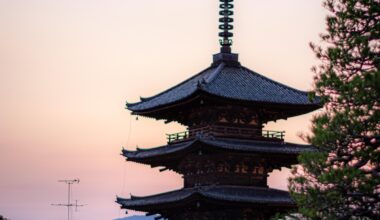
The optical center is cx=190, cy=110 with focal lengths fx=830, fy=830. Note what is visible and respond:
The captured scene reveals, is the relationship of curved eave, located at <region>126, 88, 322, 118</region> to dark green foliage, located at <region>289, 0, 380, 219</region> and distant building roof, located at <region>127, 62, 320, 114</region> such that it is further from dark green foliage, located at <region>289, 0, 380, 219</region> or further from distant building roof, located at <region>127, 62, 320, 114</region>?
dark green foliage, located at <region>289, 0, 380, 219</region>

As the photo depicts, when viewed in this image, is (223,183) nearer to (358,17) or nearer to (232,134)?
(232,134)

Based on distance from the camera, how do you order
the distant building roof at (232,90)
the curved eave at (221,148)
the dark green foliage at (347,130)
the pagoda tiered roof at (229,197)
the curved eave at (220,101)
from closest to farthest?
the dark green foliage at (347,130)
the pagoda tiered roof at (229,197)
the curved eave at (221,148)
the curved eave at (220,101)
the distant building roof at (232,90)

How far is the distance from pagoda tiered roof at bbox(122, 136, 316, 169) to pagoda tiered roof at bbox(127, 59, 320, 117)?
88.0 inches

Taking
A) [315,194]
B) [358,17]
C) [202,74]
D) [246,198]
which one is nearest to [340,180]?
[315,194]

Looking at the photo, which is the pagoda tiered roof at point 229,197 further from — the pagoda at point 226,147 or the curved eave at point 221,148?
the curved eave at point 221,148

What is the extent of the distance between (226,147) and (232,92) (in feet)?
12.2

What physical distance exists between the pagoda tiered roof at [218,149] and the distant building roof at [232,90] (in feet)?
7.94

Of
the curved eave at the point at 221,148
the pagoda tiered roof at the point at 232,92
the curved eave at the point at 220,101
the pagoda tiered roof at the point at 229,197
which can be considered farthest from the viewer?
the pagoda tiered roof at the point at 232,92

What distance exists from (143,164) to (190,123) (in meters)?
5.53

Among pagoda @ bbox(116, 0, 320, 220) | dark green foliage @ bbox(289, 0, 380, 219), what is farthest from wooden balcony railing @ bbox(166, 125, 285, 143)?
dark green foliage @ bbox(289, 0, 380, 219)

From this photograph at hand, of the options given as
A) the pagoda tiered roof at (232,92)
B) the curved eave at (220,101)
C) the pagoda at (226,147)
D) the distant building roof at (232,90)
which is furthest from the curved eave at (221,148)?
the distant building roof at (232,90)

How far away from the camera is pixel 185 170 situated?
4897 cm

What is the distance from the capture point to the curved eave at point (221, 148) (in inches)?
1778

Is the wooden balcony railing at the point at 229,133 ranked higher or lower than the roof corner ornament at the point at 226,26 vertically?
lower
